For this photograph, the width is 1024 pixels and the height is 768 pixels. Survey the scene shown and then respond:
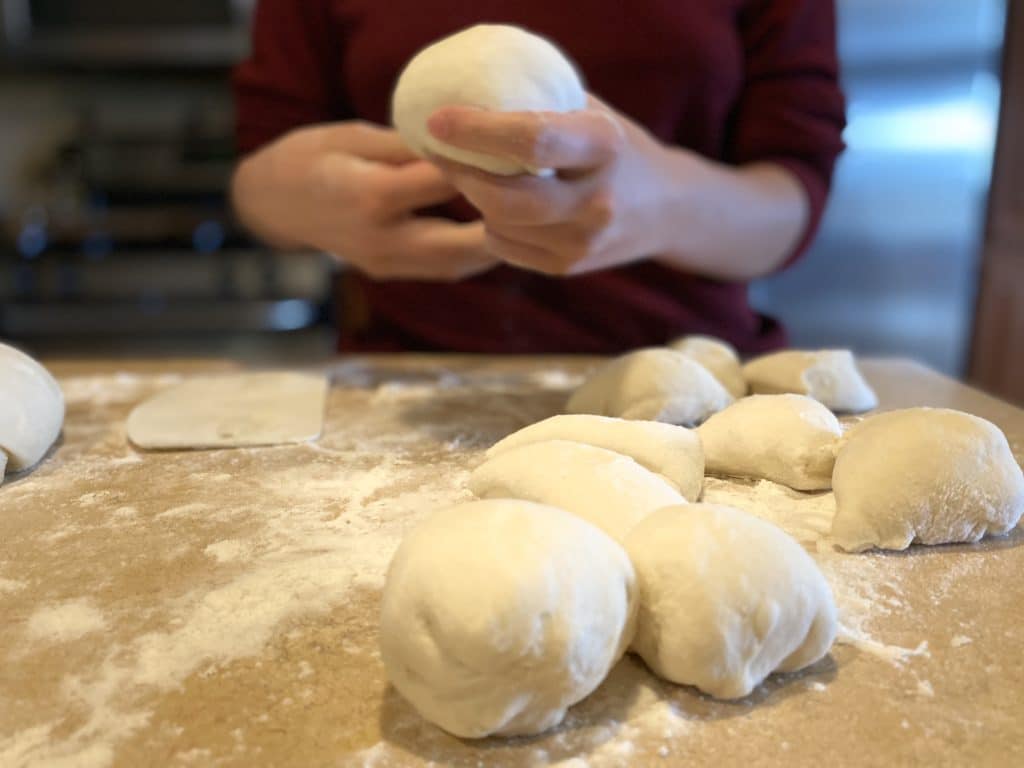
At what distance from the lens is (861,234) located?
2.26 metres

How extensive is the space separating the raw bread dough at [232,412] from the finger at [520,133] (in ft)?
1.17

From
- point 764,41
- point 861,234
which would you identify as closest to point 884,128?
point 861,234

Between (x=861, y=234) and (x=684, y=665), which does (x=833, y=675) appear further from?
(x=861, y=234)

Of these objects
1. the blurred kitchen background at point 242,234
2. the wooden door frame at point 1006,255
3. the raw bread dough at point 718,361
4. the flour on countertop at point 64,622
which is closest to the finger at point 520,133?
the raw bread dough at point 718,361

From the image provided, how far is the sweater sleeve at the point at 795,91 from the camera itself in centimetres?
125

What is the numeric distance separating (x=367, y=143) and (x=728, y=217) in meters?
0.49

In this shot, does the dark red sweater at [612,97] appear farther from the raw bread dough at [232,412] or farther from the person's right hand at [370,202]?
the raw bread dough at [232,412]

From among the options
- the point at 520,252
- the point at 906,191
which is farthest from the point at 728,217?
the point at 906,191

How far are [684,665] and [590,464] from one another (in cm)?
19

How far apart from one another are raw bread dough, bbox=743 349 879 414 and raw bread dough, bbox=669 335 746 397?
0.07ft

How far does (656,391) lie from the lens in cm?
89

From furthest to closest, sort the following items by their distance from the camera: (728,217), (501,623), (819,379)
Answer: (728,217), (819,379), (501,623)

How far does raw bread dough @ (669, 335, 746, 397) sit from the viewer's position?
3.28 feet

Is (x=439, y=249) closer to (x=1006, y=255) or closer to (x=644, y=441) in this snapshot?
(x=644, y=441)
